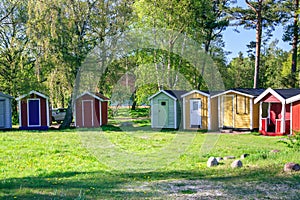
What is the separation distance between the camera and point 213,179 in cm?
629

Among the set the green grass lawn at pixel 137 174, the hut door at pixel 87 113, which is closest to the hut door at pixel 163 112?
the hut door at pixel 87 113

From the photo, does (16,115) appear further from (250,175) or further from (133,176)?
(250,175)

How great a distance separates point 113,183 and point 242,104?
1218 centimetres

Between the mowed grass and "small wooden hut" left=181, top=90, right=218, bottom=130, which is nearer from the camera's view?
the mowed grass

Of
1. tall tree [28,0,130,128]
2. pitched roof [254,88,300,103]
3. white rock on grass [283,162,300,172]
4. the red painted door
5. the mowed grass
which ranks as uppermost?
tall tree [28,0,130,128]

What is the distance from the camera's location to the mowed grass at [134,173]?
5.31 metres

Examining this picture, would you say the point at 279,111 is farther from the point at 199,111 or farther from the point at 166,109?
the point at 166,109

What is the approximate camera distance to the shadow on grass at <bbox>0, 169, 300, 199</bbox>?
5230mm

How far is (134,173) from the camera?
7.35m

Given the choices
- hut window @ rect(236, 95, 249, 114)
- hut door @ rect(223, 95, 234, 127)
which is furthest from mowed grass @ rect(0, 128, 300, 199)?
hut door @ rect(223, 95, 234, 127)

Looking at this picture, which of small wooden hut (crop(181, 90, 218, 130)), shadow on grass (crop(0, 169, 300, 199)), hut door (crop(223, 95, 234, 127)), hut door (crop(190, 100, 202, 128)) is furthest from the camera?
hut door (crop(190, 100, 202, 128))

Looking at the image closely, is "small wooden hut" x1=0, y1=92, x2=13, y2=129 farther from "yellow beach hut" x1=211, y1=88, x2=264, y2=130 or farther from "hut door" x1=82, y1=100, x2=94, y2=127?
"yellow beach hut" x1=211, y1=88, x2=264, y2=130

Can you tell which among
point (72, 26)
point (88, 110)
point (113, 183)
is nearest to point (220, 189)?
point (113, 183)

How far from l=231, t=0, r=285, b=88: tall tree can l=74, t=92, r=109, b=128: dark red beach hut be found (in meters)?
10.8
